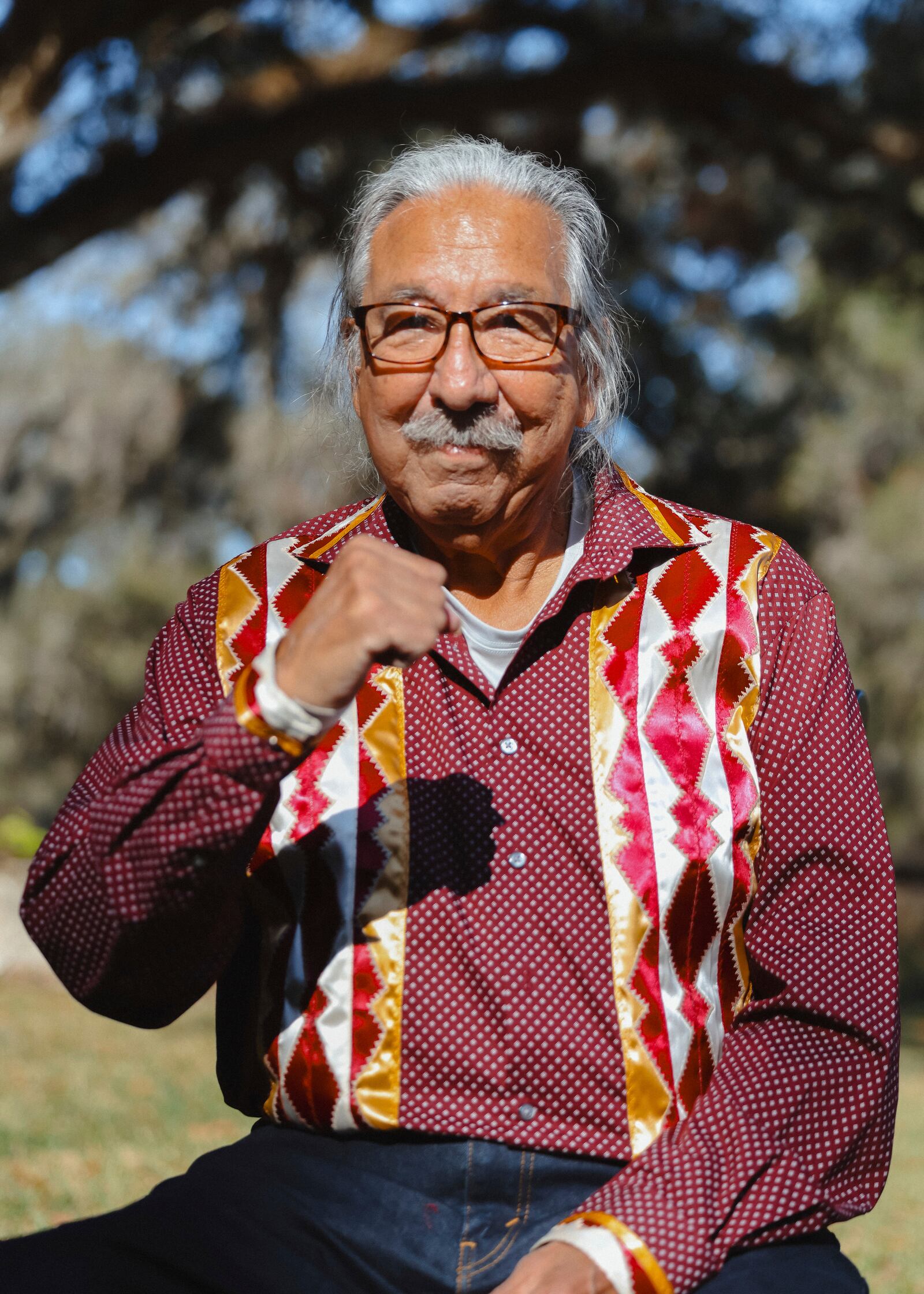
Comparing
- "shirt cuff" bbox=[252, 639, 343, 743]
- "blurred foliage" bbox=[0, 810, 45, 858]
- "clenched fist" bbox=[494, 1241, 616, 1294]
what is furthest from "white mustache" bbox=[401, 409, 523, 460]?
"blurred foliage" bbox=[0, 810, 45, 858]

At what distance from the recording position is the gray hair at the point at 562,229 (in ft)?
7.11

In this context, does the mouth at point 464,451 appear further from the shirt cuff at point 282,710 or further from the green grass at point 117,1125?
the green grass at point 117,1125

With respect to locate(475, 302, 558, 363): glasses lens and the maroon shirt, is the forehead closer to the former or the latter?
locate(475, 302, 558, 363): glasses lens

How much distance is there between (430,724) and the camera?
205cm

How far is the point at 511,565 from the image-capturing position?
221 cm

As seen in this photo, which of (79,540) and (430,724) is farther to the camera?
(79,540)

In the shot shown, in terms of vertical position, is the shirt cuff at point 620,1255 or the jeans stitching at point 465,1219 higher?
the shirt cuff at point 620,1255

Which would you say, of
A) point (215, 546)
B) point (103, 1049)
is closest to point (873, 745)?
point (215, 546)

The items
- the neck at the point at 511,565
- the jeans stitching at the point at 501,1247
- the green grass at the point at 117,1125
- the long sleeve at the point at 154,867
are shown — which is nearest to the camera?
the long sleeve at the point at 154,867

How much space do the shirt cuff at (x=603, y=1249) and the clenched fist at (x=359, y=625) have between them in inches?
26.7

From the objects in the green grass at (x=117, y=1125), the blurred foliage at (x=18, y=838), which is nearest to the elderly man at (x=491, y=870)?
the green grass at (x=117, y=1125)

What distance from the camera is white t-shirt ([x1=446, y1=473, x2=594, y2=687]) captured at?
2.09 m

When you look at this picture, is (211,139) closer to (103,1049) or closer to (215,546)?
(103,1049)

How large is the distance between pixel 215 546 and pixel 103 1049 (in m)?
8.62
